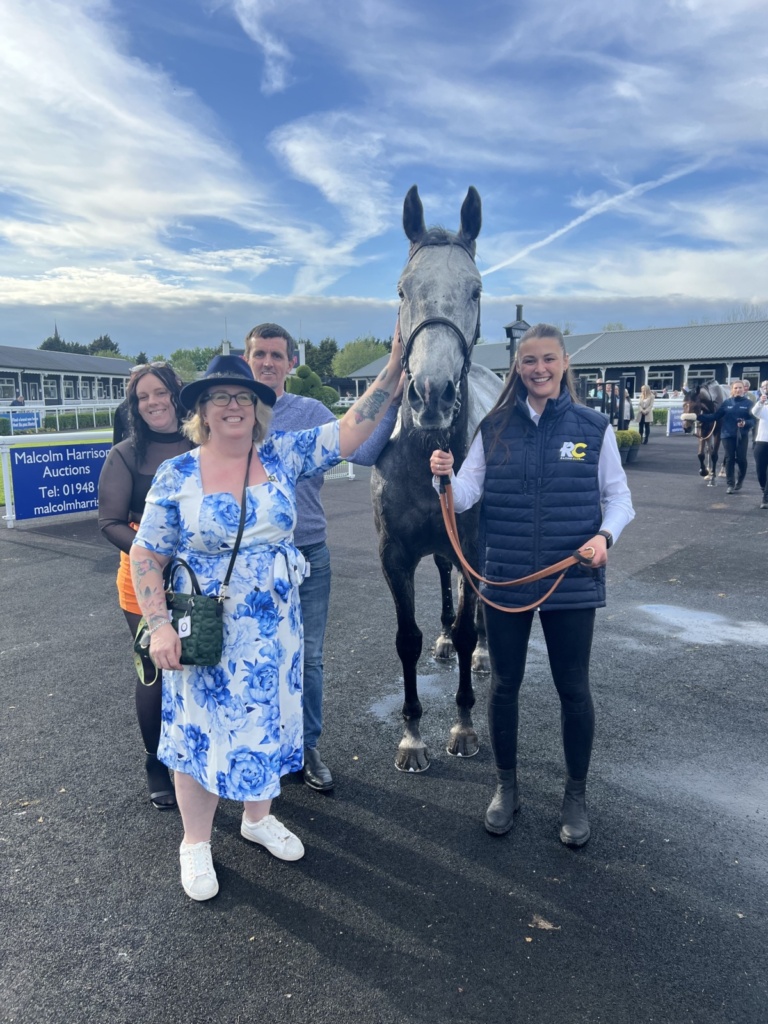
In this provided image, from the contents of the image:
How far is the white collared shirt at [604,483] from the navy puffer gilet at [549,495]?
5 cm

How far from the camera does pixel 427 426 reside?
9.00 feet

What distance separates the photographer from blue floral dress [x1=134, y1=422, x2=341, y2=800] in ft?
8.30

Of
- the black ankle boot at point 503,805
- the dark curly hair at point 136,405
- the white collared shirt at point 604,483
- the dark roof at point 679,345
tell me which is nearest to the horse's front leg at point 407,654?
the black ankle boot at point 503,805

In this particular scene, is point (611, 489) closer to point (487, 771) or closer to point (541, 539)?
point (541, 539)

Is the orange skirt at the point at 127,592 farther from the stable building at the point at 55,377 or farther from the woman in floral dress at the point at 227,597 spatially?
the stable building at the point at 55,377

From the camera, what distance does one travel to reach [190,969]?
229 cm

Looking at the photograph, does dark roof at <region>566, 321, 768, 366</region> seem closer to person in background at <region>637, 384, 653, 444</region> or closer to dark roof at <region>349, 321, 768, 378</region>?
dark roof at <region>349, 321, 768, 378</region>

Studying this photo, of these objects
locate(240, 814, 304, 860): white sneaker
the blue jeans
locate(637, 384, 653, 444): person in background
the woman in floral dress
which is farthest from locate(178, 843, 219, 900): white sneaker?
locate(637, 384, 653, 444): person in background

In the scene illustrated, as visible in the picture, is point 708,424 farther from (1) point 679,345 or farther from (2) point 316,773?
(1) point 679,345

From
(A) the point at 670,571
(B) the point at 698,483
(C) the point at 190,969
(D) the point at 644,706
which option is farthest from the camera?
(B) the point at 698,483

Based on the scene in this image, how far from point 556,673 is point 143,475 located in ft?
7.06

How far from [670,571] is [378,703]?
181 inches

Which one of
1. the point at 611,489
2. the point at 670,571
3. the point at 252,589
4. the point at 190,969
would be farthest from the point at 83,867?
the point at 670,571

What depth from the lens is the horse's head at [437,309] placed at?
2.74 meters
